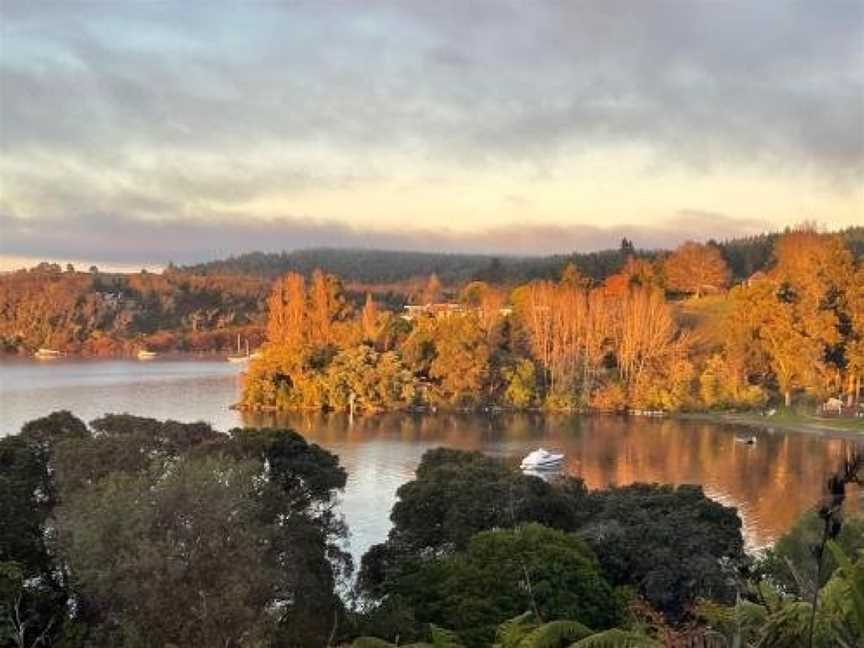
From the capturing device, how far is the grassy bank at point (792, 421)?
41.1 m

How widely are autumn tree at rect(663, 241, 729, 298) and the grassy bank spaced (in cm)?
2198

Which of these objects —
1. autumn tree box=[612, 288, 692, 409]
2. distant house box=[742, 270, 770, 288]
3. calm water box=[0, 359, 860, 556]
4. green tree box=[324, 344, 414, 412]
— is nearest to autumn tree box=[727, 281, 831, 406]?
distant house box=[742, 270, 770, 288]

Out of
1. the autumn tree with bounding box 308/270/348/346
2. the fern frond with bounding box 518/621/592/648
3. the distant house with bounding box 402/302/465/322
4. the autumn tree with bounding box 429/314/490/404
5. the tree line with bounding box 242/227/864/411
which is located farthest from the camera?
the distant house with bounding box 402/302/465/322

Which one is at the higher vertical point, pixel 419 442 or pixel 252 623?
pixel 252 623

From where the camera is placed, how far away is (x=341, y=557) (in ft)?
56.7

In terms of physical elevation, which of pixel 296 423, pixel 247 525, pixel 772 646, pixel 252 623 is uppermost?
pixel 772 646

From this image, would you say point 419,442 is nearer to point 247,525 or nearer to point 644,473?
point 644,473

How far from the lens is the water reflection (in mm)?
26250


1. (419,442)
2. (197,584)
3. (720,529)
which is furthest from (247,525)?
(419,442)

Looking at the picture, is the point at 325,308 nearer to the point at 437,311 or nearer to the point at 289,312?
the point at 289,312

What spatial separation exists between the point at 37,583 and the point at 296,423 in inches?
1194

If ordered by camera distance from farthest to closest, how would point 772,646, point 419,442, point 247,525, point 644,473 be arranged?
1. point 419,442
2. point 644,473
3. point 247,525
4. point 772,646

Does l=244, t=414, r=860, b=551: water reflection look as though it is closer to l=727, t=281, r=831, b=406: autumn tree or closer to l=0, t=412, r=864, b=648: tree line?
l=0, t=412, r=864, b=648: tree line

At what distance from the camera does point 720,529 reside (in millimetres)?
17781
